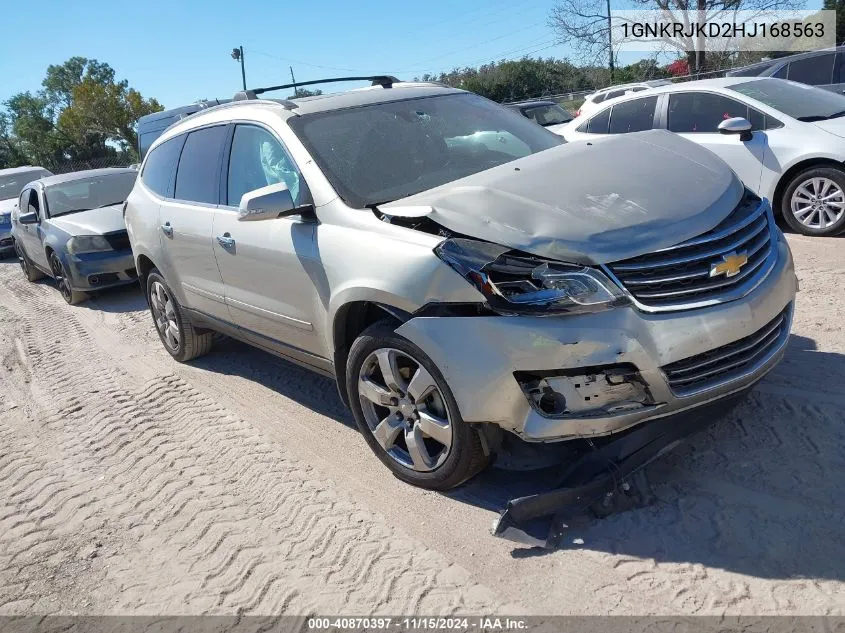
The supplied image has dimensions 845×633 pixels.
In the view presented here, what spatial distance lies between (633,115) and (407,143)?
5.10 meters

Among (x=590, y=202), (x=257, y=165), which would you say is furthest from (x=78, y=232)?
(x=590, y=202)

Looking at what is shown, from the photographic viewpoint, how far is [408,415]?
10.9 feet

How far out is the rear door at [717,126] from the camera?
7105 mm

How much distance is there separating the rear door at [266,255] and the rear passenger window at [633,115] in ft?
17.1

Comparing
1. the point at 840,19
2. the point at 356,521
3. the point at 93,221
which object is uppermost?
the point at 840,19

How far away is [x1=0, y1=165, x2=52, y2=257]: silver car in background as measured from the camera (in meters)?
15.3

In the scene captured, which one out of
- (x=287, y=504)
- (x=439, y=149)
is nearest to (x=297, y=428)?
(x=287, y=504)

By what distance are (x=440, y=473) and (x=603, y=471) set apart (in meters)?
0.73

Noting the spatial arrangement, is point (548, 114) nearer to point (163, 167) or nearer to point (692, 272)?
point (163, 167)

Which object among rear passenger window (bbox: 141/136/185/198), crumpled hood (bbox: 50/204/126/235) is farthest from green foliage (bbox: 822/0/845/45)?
rear passenger window (bbox: 141/136/185/198)

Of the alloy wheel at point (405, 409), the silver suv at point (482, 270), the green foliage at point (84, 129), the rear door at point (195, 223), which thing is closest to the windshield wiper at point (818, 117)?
the silver suv at point (482, 270)

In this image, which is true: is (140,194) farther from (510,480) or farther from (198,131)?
(510,480)

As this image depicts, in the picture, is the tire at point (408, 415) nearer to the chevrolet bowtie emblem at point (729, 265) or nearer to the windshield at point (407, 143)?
the windshield at point (407, 143)

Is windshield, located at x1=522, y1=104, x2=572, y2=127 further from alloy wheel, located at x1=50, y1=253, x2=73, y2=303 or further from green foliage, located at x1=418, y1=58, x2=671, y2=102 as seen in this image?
green foliage, located at x1=418, y1=58, x2=671, y2=102
